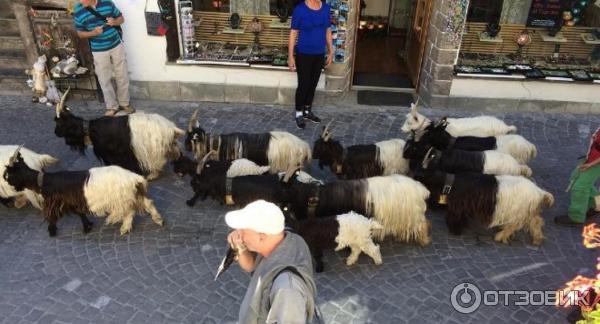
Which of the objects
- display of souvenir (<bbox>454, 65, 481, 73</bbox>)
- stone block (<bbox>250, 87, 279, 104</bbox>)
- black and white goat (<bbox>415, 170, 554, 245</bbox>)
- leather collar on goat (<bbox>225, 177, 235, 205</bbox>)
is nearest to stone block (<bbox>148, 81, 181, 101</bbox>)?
stone block (<bbox>250, 87, 279, 104</bbox>)

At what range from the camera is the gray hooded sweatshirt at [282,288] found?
280cm

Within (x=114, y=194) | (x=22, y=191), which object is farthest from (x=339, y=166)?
(x=22, y=191)

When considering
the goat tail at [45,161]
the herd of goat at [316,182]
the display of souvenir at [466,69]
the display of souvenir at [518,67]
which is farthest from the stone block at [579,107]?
the goat tail at [45,161]

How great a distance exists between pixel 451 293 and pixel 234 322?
2.22 metres

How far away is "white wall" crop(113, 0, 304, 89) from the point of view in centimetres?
839

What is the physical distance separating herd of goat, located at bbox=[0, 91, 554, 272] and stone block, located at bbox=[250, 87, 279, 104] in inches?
91.4

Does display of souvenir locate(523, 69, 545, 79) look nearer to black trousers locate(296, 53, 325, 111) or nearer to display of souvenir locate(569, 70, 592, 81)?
display of souvenir locate(569, 70, 592, 81)

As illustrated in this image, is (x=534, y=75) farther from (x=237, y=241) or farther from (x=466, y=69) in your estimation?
(x=237, y=241)

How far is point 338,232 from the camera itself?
507 centimetres

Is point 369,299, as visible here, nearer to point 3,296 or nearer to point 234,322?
point 234,322

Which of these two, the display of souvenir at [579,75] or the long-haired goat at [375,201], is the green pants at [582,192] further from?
the display of souvenir at [579,75]

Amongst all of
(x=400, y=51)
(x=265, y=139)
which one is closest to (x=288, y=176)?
(x=265, y=139)

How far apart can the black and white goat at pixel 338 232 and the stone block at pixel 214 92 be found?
4.13 m

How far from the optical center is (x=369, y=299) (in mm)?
4996
